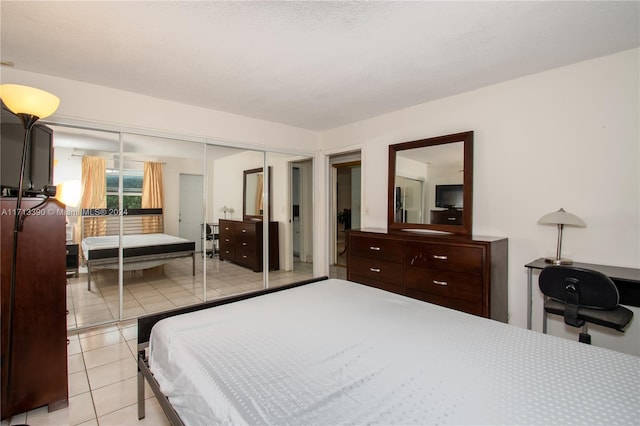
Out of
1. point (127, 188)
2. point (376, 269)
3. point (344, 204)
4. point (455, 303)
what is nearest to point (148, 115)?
point (127, 188)

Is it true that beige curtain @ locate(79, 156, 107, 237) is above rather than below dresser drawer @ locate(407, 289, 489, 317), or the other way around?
above

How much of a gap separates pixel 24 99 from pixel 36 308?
126 cm

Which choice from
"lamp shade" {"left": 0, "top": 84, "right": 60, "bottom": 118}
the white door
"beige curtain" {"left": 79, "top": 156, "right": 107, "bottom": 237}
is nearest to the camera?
"lamp shade" {"left": 0, "top": 84, "right": 60, "bottom": 118}

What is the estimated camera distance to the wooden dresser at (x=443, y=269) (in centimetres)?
255

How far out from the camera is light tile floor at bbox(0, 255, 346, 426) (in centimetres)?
177

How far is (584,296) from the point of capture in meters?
1.94

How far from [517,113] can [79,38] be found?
151 inches

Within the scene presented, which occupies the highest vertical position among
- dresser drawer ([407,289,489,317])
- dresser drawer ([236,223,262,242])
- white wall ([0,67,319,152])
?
white wall ([0,67,319,152])

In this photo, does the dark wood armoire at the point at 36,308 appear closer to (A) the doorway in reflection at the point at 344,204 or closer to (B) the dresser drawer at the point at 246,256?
(B) the dresser drawer at the point at 246,256

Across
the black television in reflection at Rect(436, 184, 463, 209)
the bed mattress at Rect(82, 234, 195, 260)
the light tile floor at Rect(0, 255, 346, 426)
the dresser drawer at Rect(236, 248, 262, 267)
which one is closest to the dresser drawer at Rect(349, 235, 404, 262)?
the black television in reflection at Rect(436, 184, 463, 209)

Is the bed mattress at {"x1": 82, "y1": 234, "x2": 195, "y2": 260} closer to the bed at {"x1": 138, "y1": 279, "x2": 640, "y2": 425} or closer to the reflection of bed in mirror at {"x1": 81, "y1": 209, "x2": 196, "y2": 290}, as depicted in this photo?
the reflection of bed in mirror at {"x1": 81, "y1": 209, "x2": 196, "y2": 290}

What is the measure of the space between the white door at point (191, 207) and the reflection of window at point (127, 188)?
51 centimetres

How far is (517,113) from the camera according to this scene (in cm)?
→ 282

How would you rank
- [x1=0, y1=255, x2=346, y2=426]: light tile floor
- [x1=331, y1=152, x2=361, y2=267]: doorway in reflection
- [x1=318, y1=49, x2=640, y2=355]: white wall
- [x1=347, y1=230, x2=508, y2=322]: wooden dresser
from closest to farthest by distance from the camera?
1. [x1=0, y1=255, x2=346, y2=426]: light tile floor
2. [x1=318, y1=49, x2=640, y2=355]: white wall
3. [x1=347, y1=230, x2=508, y2=322]: wooden dresser
4. [x1=331, y1=152, x2=361, y2=267]: doorway in reflection
